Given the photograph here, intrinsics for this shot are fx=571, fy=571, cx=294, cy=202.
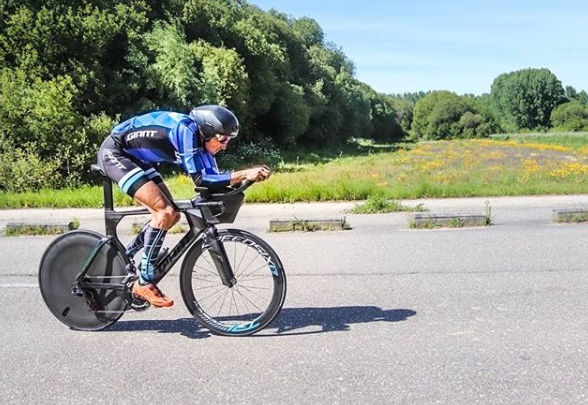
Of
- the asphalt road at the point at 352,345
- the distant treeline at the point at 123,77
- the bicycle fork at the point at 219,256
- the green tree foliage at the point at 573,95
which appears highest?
the green tree foliage at the point at 573,95

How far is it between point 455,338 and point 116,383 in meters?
2.49

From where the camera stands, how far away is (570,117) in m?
120

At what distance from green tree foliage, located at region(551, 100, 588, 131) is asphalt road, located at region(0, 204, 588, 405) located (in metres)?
121

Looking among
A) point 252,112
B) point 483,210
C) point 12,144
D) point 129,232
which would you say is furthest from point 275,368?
point 252,112

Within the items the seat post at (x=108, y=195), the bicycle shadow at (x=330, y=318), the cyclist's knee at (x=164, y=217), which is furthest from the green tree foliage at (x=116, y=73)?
the bicycle shadow at (x=330, y=318)

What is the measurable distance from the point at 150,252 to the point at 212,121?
3.75 feet

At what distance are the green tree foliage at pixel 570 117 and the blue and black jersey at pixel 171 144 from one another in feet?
406

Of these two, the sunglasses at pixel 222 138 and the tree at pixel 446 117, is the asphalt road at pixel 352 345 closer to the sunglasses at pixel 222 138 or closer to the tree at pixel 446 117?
the sunglasses at pixel 222 138

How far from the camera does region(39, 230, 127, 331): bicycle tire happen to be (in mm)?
4613

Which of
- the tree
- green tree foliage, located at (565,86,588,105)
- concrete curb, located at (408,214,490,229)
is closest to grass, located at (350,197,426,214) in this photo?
concrete curb, located at (408,214,490,229)

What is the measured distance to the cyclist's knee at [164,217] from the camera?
440cm

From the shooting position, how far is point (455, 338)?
439 centimetres

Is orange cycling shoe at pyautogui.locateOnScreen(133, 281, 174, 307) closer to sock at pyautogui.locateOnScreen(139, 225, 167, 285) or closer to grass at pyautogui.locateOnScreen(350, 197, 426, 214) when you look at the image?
sock at pyautogui.locateOnScreen(139, 225, 167, 285)

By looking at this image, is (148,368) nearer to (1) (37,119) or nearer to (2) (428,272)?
(2) (428,272)
